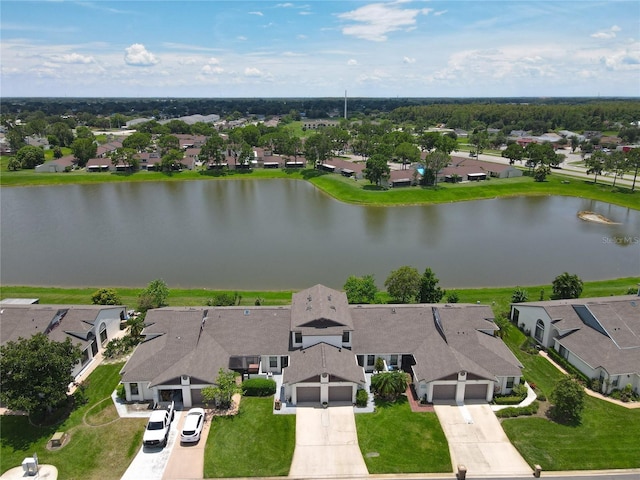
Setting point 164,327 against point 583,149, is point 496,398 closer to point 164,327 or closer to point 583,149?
point 164,327

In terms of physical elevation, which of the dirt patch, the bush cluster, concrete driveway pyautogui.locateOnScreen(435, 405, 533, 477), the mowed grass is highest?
the dirt patch

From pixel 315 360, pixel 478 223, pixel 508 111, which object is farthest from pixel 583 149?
pixel 315 360

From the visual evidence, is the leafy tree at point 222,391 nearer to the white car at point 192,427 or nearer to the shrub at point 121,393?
the white car at point 192,427

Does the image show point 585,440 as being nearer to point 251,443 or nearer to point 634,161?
point 251,443

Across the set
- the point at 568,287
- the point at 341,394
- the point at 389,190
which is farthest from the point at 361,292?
the point at 389,190

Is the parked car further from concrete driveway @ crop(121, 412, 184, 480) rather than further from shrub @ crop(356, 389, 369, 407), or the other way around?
shrub @ crop(356, 389, 369, 407)

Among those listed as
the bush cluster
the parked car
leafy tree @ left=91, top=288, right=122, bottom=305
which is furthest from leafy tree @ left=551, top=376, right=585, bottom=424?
leafy tree @ left=91, top=288, right=122, bottom=305
